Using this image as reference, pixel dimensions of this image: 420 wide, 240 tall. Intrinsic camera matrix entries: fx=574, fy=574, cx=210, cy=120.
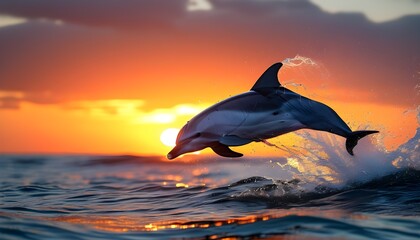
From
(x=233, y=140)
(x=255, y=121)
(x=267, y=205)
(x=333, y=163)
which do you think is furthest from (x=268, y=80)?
(x=333, y=163)

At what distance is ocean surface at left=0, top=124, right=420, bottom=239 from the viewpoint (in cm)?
852

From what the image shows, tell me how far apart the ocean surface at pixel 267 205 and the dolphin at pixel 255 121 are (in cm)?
117

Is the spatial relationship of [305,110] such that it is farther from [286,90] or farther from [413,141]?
[413,141]

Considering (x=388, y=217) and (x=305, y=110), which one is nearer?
(x=388, y=217)

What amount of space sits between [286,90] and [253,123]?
3.87ft

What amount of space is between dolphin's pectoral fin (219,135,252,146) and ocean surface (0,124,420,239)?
3.98ft

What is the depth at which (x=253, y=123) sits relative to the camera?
10.7 m

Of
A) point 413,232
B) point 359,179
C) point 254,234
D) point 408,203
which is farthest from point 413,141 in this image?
point 254,234

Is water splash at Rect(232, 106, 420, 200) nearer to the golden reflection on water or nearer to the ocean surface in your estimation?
the ocean surface

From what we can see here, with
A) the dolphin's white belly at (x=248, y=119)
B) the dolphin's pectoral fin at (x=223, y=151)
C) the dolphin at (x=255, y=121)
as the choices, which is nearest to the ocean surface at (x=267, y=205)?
the dolphin's pectoral fin at (x=223, y=151)

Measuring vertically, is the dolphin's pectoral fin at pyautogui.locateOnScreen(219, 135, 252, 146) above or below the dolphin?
below

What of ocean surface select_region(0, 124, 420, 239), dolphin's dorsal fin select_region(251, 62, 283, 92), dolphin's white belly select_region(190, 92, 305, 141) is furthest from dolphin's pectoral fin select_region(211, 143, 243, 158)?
dolphin's dorsal fin select_region(251, 62, 283, 92)

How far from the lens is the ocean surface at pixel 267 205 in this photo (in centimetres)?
852

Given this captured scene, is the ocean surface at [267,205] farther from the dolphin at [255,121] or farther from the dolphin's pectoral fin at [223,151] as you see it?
the dolphin at [255,121]
